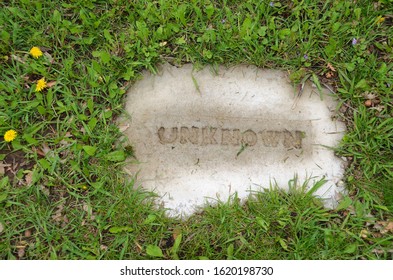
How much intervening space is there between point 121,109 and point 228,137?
74 centimetres

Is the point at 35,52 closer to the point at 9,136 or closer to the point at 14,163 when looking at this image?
the point at 9,136

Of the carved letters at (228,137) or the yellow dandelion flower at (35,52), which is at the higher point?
the yellow dandelion flower at (35,52)

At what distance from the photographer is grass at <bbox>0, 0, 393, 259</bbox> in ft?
7.90

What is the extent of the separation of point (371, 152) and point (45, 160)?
214 cm

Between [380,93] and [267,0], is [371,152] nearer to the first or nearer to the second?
[380,93]

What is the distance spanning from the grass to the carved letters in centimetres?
28

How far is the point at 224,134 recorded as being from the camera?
2566 mm

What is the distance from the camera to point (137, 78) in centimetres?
264

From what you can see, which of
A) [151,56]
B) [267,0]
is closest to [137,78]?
[151,56]

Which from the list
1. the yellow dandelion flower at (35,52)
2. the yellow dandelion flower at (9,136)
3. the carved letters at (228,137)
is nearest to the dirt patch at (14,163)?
the yellow dandelion flower at (9,136)

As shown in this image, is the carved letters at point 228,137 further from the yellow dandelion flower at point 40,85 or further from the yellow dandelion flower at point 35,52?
the yellow dandelion flower at point 35,52

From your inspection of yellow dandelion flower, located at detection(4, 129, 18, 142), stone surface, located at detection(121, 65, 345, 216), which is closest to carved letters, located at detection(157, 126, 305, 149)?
stone surface, located at detection(121, 65, 345, 216)

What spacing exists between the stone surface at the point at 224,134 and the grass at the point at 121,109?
0.28 ft

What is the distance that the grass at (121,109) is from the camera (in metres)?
2.41
